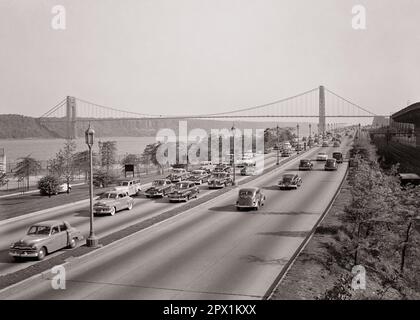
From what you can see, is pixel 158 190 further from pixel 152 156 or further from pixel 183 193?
pixel 152 156

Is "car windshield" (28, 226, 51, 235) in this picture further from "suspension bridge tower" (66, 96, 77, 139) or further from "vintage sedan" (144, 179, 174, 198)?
"suspension bridge tower" (66, 96, 77, 139)

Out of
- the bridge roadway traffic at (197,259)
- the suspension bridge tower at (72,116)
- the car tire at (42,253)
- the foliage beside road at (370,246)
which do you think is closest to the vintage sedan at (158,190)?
the bridge roadway traffic at (197,259)

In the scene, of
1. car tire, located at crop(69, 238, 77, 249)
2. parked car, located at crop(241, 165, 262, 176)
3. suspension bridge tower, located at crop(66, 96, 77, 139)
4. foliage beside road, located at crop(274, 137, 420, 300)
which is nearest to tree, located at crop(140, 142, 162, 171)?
parked car, located at crop(241, 165, 262, 176)

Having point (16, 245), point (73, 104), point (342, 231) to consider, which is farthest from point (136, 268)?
point (73, 104)

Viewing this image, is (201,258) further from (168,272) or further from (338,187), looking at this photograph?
(338,187)

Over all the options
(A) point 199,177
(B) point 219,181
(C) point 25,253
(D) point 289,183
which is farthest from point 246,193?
(A) point 199,177
